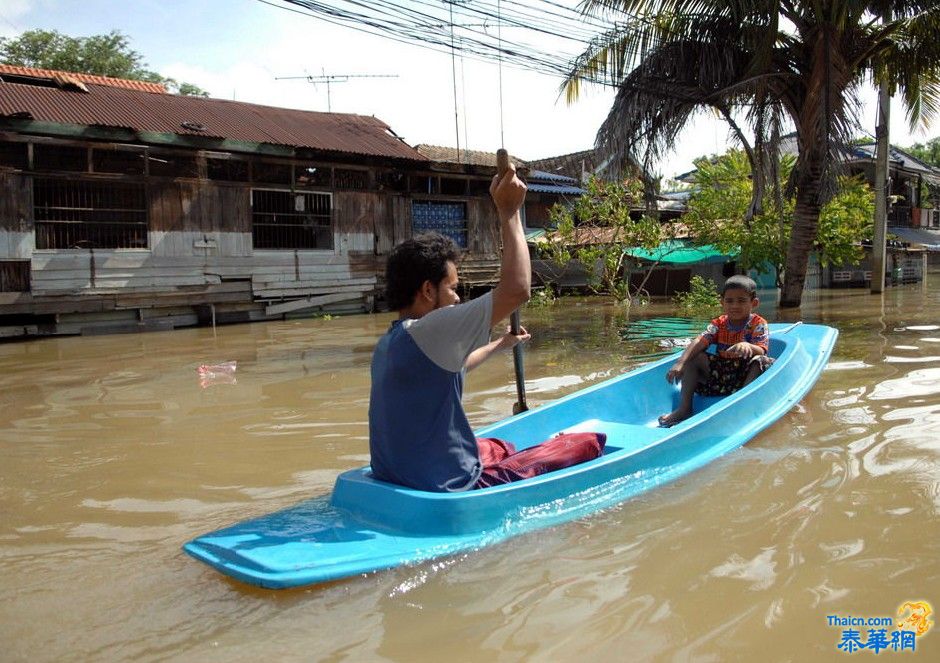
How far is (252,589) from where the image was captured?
114 inches

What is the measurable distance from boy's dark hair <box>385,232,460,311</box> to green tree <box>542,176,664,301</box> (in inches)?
489

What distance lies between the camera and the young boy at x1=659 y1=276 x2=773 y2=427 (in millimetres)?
5469

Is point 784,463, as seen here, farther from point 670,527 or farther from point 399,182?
point 399,182

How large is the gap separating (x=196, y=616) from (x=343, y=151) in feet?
45.9

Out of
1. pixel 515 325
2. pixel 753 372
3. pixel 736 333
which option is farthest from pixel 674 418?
pixel 515 325

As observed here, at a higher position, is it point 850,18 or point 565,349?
point 850,18

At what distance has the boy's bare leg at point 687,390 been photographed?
5.52 m

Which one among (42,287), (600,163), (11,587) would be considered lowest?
(11,587)

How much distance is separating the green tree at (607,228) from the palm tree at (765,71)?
1923mm

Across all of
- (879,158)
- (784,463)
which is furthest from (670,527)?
(879,158)

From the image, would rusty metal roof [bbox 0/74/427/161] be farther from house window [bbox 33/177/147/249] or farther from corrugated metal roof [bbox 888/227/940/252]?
corrugated metal roof [bbox 888/227/940/252]

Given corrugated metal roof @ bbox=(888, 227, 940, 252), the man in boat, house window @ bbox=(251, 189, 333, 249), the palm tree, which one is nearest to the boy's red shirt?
the man in boat

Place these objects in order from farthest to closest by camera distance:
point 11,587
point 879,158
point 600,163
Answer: point 879,158 → point 600,163 → point 11,587

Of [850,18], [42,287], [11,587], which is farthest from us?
[42,287]
